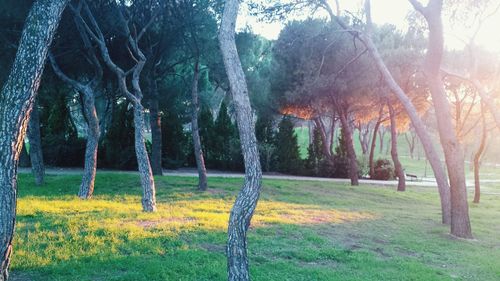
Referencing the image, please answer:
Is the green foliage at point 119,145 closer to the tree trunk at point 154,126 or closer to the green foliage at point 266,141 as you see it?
the tree trunk at point 154,126

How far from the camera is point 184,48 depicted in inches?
671

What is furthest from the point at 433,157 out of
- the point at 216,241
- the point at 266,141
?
the point at 266,141

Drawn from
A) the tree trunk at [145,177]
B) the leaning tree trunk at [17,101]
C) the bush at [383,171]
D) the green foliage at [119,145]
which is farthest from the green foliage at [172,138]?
the leaning tree trunk at [17,101]

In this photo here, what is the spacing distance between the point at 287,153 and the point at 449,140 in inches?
638

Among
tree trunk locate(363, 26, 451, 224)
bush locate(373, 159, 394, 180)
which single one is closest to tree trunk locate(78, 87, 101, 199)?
tree trunk locate(363, 26, 451, 224)

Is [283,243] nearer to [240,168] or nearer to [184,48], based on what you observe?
[184,48]

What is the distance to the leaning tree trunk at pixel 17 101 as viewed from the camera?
13.1 feet

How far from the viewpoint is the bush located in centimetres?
2709

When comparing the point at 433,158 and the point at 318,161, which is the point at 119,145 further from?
the point at 433,158

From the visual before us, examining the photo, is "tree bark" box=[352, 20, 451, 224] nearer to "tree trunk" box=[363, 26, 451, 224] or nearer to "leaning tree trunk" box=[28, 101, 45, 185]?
"tree trunk" box=[363, 26, 451, 224]

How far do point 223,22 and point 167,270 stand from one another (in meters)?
3.22

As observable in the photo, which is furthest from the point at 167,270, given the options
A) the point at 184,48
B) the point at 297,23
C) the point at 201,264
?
the point at 297,23

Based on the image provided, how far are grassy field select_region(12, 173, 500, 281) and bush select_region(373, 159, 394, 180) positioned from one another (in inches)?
517

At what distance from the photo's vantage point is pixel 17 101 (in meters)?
4.13
